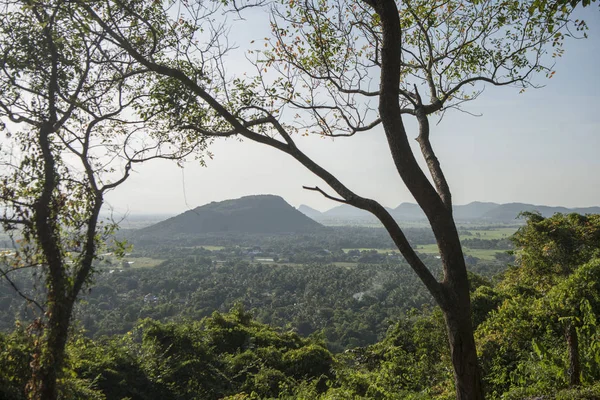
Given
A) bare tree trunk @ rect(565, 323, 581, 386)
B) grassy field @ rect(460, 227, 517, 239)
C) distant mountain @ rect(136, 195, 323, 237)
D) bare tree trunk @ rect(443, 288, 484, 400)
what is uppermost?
distant mountain @ rect(136, 195, 323, 237)

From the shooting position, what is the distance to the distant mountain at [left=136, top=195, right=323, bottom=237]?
114 meters

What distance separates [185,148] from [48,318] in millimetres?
2546

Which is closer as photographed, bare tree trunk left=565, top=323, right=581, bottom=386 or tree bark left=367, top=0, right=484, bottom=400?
tree bark left=367, top=0, right=484, bottom=400

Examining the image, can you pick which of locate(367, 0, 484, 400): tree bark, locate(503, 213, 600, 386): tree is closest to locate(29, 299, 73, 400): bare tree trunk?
locate(367, 0, 484, 400): tree bark

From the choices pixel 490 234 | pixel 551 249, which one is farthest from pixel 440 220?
pixel 490 234

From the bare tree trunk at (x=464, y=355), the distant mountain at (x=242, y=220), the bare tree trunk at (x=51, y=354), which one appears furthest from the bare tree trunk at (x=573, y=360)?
the distant mountain at (x=242, y=220)

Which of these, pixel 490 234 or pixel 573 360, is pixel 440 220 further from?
pixel 490 234

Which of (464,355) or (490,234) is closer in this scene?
→ (464,355)

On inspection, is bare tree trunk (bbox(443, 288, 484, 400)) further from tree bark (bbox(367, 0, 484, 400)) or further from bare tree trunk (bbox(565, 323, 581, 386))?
bare tree trunk (bbox(565, 323, 581, 386))

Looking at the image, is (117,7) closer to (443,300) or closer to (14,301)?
(443,300)

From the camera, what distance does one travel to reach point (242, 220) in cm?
13112

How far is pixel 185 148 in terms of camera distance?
518cm

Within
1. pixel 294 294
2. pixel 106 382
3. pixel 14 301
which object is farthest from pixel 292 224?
pixel 106 382

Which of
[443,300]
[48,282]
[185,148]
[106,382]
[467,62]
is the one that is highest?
[467,62]
